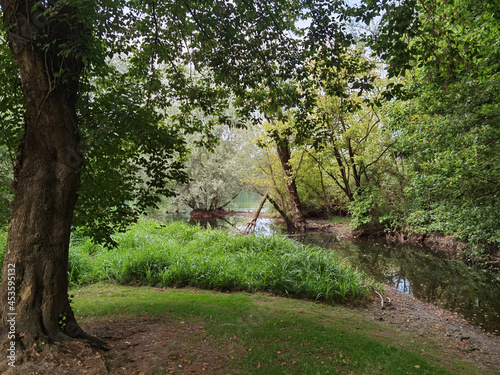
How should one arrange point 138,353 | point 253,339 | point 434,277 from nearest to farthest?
point 138,353 < point 253,339 < point 434,277

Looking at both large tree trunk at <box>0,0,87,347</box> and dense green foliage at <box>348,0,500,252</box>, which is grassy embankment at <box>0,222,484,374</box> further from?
dense green foliage at <box>348,0,500,252</box>

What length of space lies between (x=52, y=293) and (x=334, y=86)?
186 inches

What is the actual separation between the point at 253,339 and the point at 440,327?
4.67 meters

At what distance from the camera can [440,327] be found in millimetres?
6430

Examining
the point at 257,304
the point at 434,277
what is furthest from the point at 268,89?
the point at 434,277

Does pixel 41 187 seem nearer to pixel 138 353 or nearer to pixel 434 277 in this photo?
pixel 138 353

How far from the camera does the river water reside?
7.74 meters

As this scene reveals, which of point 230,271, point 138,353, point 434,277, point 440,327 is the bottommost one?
point 440,327

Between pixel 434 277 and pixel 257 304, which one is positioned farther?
pixel 434 277

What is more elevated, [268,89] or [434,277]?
[268,89]

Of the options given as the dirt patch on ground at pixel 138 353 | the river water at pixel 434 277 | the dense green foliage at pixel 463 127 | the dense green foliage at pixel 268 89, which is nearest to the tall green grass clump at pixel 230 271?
the dense green foliage at pixel 268 89

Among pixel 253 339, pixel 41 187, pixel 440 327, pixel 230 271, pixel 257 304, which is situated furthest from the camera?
A: pixel 230 271

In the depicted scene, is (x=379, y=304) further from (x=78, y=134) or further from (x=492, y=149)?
(x=78, y=134)

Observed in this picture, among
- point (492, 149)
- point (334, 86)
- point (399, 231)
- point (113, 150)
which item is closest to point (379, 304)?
point (492, 149)
